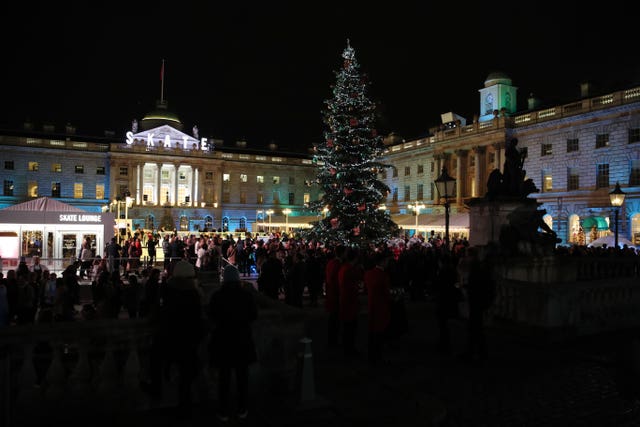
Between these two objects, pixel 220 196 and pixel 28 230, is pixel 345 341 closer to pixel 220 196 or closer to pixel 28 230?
pixel 28 230

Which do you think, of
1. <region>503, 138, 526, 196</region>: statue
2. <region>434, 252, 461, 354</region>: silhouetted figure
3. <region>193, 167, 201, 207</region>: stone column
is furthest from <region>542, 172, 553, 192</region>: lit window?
<region>193, 167, 201, 207</region>: stone column

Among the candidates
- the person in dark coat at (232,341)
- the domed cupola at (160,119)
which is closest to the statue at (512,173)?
the person in dark coat at (232,341)

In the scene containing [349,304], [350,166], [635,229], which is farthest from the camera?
[635,229]

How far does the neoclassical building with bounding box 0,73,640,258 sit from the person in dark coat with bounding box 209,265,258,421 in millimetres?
19383

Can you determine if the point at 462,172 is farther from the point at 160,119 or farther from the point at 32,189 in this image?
the point at 32,189

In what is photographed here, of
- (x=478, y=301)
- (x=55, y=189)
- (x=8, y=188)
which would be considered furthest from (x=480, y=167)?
(x=8, y=188)

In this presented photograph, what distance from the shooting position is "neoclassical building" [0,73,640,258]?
40.1m

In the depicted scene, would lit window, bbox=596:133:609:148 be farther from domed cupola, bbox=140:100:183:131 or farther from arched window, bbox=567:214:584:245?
domed cupola, bbox=140:100:183:131

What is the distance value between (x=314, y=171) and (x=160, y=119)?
31.3 metres

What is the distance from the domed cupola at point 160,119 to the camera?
8375 cm

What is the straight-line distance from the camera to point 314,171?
70.6 meters

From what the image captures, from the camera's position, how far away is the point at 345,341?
8.37 metres

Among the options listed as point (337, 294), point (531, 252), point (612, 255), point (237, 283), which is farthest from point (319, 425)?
point (612, 255)

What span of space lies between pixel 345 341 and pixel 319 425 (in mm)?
3138
